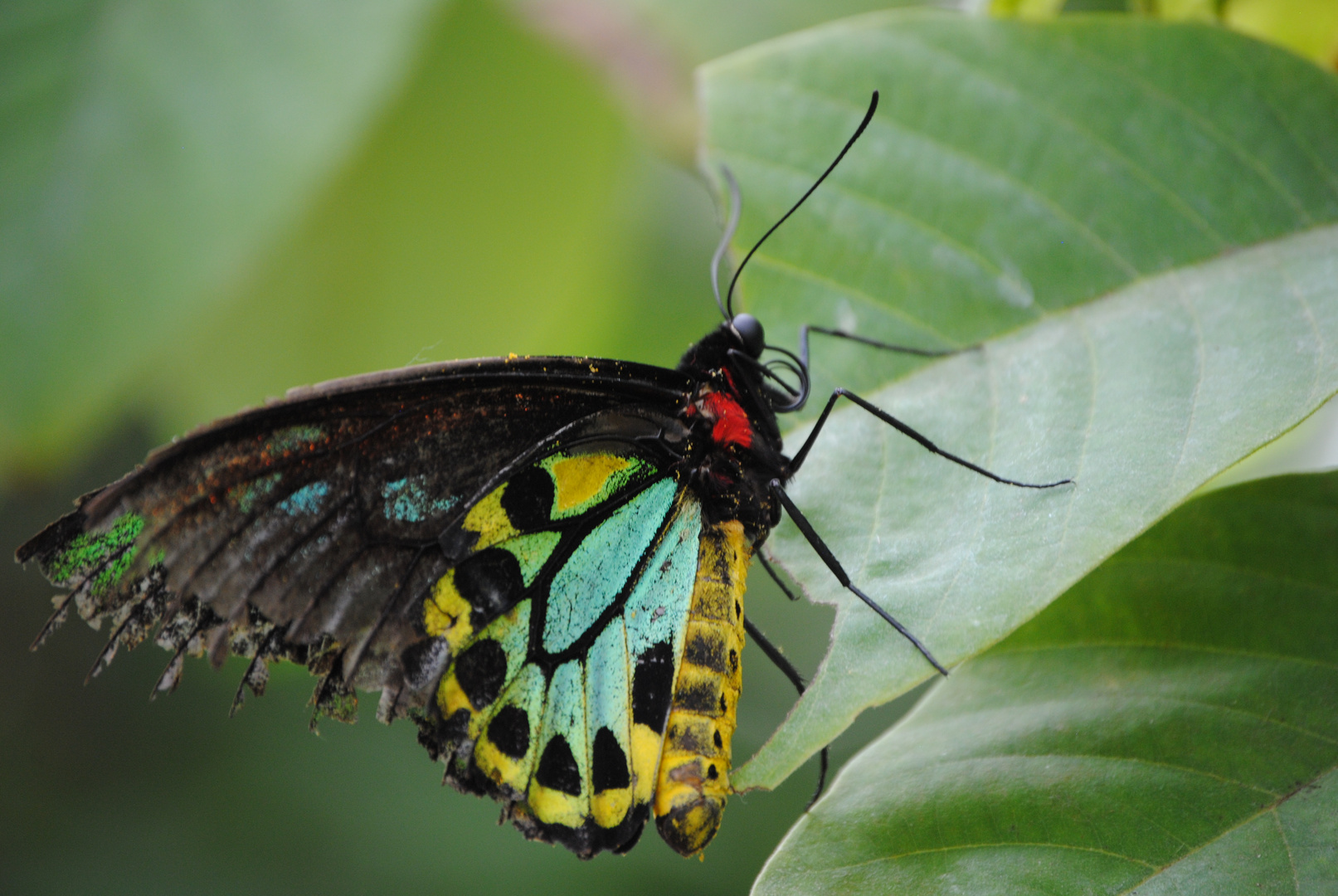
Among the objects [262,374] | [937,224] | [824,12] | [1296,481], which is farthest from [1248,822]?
[262,374]

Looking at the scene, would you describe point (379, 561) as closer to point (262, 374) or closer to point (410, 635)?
point (410, 635)

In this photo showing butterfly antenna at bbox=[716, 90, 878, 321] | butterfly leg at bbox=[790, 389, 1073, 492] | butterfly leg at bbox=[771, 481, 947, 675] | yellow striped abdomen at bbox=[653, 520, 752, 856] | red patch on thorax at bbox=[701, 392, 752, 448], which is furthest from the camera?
red patch on thorax at bbox=[701, 392, 752, 448]

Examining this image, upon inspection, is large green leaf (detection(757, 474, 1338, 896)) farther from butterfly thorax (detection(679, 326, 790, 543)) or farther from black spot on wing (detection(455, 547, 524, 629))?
black spot on wing (detection(455, 547, 524, 629))

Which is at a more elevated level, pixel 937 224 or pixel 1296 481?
pixel 937 224

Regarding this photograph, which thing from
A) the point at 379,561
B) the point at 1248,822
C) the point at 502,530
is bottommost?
the point at 1248,822

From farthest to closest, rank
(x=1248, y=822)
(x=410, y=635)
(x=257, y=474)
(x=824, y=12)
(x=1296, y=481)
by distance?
(x=824, y=12)
(x=410, y=635)
(x=257, y=474)
(x=1296, y=481)
(x=1248, y=822)

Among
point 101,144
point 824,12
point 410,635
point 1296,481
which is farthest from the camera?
point 824,12

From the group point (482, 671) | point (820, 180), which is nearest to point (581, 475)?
point (482, 671)

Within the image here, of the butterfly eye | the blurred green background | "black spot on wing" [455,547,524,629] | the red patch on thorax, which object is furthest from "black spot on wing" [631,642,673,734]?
the blurred green background

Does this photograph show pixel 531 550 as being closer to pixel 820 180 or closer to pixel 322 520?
pixel 322 520
